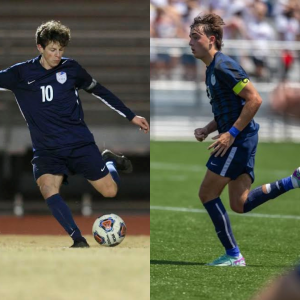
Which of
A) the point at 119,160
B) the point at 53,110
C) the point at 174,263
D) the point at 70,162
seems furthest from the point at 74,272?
the point at 119,160

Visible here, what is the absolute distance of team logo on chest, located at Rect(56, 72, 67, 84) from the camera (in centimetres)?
756

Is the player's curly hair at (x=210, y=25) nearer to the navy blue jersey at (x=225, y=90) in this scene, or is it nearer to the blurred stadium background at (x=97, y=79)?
the navy blue jersey at (x=225, y=90)

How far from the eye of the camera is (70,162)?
7.76 meters

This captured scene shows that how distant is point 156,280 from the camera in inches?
237

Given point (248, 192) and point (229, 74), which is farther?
point (248, 192)

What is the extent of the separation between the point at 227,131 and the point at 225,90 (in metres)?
0.31

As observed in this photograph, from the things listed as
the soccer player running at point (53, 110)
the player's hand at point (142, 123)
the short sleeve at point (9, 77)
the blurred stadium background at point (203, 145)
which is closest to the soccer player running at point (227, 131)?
the blurred stadium background at point (203, 145)

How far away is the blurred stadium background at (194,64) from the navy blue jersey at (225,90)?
42.3 feet

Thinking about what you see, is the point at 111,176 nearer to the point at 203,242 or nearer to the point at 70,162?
the point at 70,162

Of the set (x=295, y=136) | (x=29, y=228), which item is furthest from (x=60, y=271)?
(x=295, y=136)

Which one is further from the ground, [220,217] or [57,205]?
[220,217]

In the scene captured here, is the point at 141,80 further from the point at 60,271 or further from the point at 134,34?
the point at 60,271

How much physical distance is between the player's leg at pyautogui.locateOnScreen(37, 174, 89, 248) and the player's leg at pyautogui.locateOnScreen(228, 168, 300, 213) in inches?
64.1

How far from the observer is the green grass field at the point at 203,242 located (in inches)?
228
